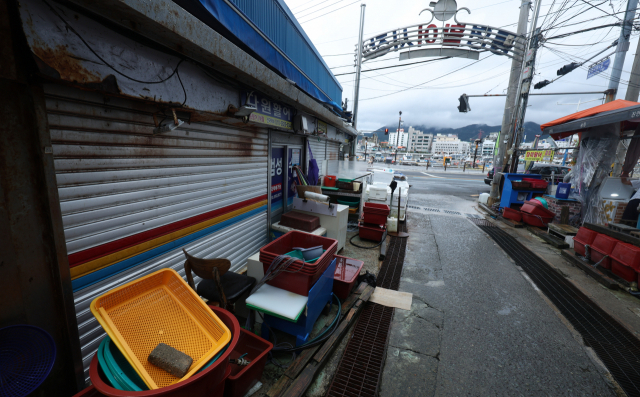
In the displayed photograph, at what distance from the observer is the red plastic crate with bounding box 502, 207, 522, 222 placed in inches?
391

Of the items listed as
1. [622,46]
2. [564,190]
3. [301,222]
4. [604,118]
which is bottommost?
[301,222]

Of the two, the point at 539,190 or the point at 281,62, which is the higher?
the point at 281,62

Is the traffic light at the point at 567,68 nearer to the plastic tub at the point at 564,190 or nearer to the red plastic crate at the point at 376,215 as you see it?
the plastic tub at the point at 564,190

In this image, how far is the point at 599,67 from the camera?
41.9 feet

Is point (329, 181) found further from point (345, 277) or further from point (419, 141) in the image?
point (419, 141)

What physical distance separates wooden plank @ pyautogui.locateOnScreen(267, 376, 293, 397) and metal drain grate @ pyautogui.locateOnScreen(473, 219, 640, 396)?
13.3 feet

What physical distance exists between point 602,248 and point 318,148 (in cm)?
849

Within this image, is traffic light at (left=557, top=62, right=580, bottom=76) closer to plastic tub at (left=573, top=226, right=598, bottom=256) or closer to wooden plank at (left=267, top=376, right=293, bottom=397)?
plastic tub at (left=573, top=226, right=598, bottom=256)

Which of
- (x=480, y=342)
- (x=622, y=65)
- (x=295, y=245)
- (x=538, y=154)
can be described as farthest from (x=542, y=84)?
(x=295, y=245)

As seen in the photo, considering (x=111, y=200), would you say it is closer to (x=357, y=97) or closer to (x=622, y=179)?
(x=622, y=179)

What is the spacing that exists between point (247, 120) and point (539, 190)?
1284 centimetres

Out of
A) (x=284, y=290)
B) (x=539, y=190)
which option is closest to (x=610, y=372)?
(x=284, y=290)

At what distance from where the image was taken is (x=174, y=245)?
362 centimetres

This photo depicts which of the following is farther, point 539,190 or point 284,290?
point 539,190
